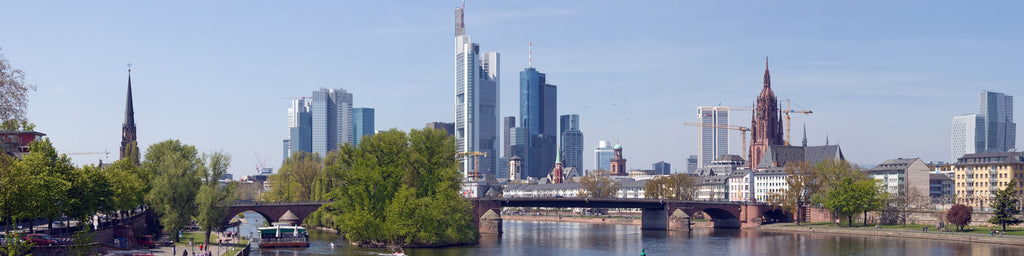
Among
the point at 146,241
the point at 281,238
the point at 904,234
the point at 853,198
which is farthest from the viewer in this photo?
the point at 853,198

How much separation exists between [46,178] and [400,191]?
40.5 m

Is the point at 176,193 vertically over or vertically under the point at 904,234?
over

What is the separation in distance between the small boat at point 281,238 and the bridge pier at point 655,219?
9062 cm

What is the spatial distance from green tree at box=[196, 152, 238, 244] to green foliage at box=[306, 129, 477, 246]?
1217 centimetres

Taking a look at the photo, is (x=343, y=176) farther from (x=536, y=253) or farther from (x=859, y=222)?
(x=859, y=222)

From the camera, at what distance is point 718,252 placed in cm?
12069

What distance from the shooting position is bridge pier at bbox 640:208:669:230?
192 metres

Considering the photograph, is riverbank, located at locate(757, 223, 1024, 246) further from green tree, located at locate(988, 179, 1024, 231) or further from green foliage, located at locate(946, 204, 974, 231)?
green tree, located at locate(988, 179, 1024, 231)

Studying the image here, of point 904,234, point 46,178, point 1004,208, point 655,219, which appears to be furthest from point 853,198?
point 46,178

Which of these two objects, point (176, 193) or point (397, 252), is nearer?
point (397, 252)

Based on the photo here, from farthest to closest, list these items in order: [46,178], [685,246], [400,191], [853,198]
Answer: [853,198] < [685,246] < [400,191] < [46,178]

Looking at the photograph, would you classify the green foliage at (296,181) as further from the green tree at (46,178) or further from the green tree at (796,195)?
the green tree at (796,195)

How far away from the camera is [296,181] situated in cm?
17288

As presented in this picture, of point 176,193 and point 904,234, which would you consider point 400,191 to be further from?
point 904,234
